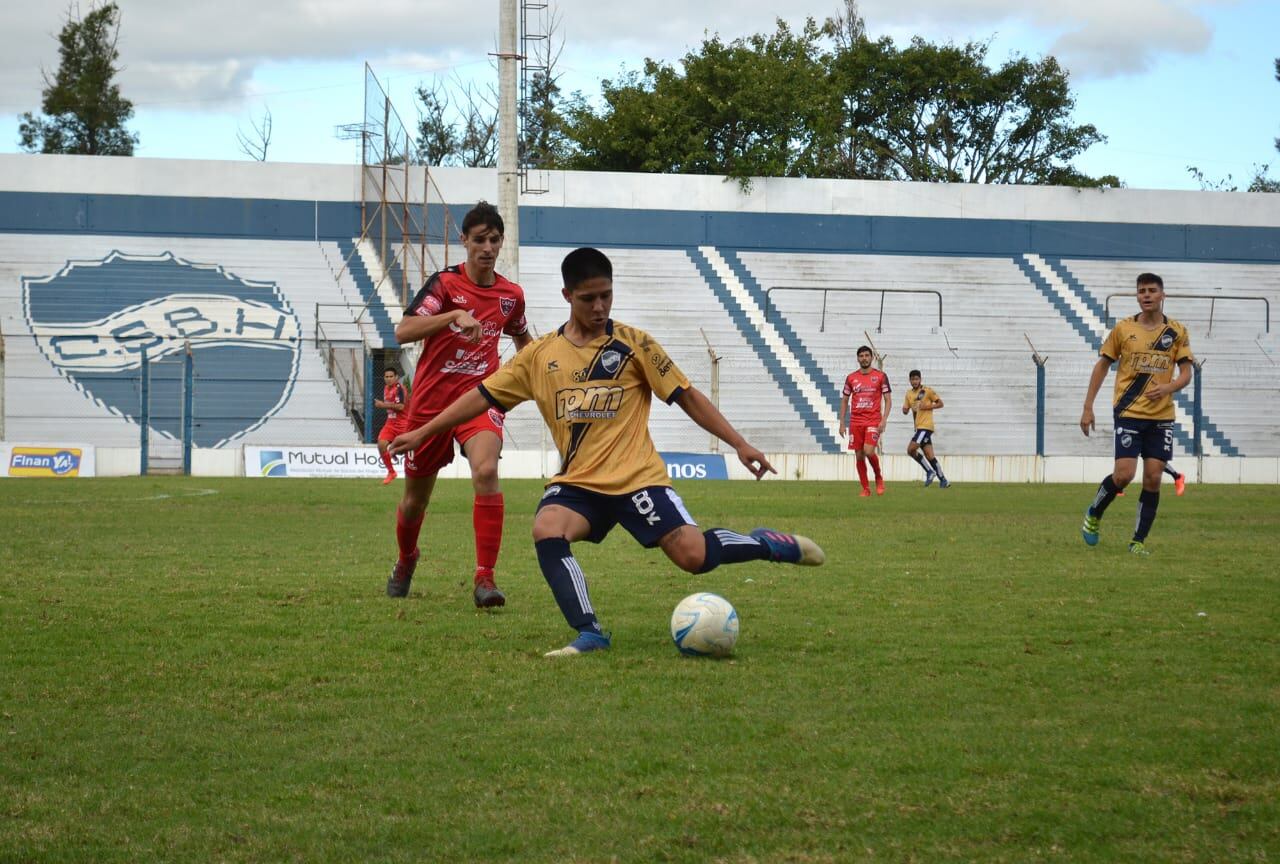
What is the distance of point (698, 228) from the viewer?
37938 millimetres

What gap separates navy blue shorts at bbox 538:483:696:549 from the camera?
6.07 m

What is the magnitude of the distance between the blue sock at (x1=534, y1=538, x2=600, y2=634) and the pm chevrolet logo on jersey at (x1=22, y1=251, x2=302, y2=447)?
22260 millimetres

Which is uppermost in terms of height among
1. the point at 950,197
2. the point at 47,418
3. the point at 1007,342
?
the point at 950,197

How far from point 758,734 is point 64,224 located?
3558cm

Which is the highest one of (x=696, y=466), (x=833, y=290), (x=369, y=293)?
(x=833, y=290)

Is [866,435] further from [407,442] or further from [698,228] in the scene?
[407,442]

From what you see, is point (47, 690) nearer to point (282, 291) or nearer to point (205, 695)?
point (205, 695)

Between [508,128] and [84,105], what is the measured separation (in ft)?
114

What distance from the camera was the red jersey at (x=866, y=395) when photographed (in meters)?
23.0

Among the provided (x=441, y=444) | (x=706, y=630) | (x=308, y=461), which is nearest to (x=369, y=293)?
(x=308, y=461)

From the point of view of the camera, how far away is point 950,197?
39.4m

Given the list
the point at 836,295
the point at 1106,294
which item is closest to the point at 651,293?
the point at 836,295

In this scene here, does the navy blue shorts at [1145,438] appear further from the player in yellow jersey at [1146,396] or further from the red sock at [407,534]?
the red sock at [407,534]

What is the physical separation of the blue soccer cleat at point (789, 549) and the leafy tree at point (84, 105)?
2116 inches
